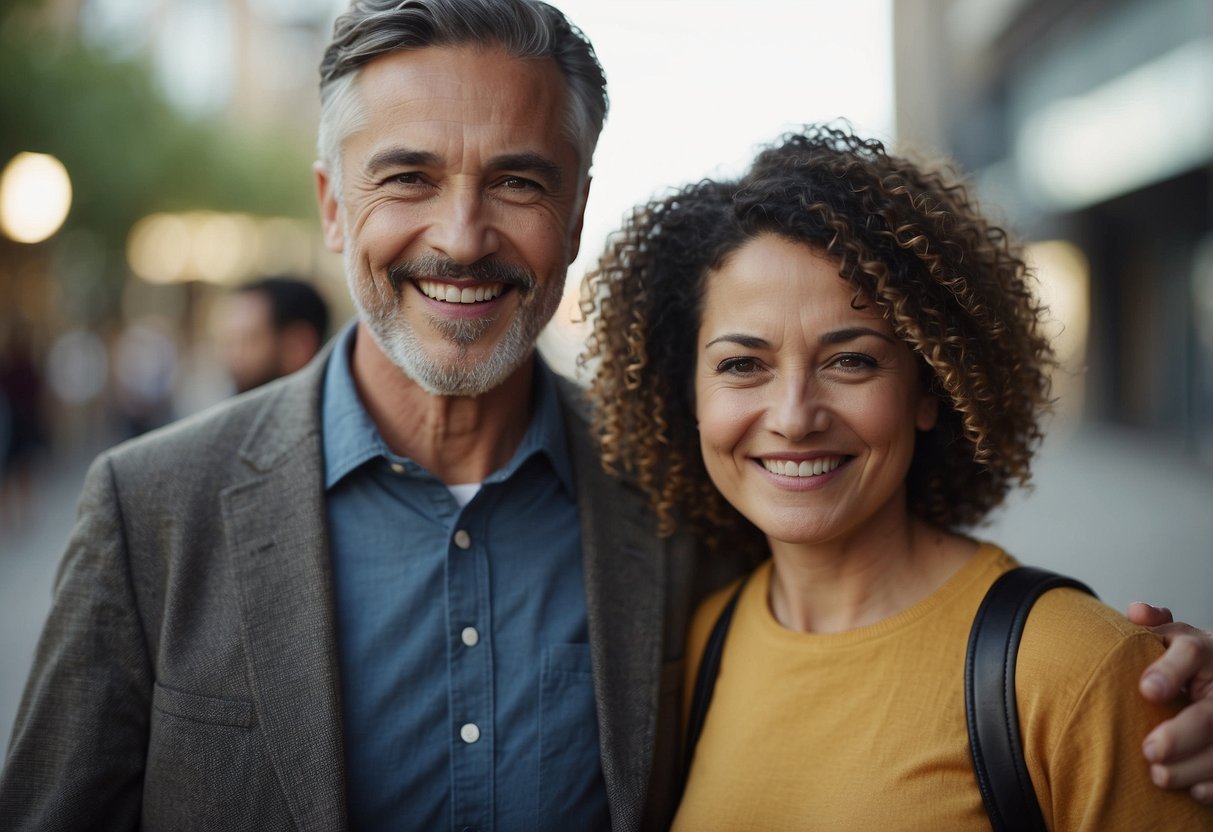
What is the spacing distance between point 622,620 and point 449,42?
135cm

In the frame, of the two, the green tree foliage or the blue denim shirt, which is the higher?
the green tree foliage

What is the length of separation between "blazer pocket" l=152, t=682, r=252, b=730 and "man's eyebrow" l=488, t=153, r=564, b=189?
1252mm

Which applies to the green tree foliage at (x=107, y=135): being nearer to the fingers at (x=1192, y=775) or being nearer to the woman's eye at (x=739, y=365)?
the woman's eye at (x=739, y=365)

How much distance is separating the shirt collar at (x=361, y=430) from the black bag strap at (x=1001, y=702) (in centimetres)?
102

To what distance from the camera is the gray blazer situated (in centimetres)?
208

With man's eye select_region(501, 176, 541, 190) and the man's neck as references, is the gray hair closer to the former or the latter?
man's eye select_region(501, 176, 541, 190)

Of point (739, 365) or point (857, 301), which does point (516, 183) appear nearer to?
point (739, 365)

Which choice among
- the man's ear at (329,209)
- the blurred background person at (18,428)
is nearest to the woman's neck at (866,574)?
the man's ear at (329,209)

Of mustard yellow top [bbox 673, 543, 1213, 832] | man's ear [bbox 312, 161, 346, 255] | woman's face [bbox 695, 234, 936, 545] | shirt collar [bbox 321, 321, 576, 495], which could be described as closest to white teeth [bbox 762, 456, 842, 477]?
woman's face [bbox 695, 234, 936, 545]

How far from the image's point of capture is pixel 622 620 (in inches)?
95.2

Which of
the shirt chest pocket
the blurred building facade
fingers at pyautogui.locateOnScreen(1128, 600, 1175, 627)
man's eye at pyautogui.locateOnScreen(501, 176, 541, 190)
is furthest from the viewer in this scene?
the blurred building facade

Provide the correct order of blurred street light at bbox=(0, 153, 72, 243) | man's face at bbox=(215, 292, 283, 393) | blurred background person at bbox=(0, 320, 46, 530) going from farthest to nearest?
1. blurred background person at bbox=(0, 320, 46, 530)
2. blurred street light at bbox=(0, 153, 72, 243)
3. man's face at bbox=(215, 292, 283, 393)

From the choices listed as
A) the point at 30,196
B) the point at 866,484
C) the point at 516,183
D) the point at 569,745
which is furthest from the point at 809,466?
the point at 30,196

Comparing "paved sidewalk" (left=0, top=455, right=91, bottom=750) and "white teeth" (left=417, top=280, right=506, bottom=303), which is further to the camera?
"paved sidewalk" (left=0, top=455, right=91, bottom=750)
